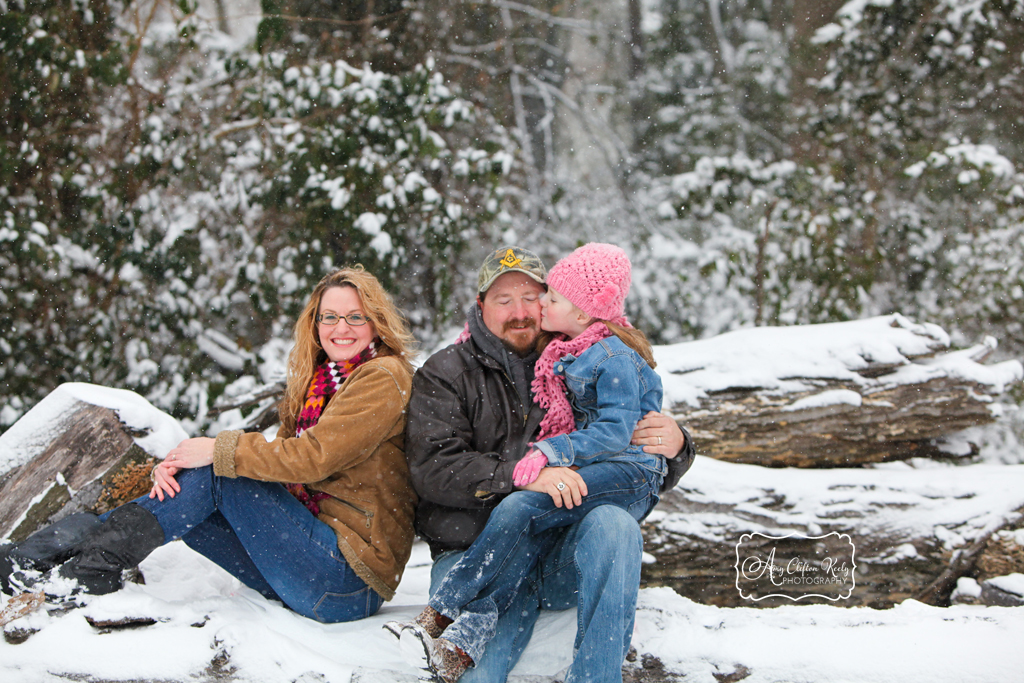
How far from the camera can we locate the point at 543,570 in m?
2.46

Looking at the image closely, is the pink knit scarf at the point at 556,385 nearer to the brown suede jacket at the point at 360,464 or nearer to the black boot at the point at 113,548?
the brown suede jacket at the point at 360,464

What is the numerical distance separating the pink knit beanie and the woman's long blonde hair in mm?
641

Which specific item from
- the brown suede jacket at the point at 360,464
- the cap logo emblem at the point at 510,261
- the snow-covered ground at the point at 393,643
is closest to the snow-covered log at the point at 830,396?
the snow-covered ground at the point at 393,643

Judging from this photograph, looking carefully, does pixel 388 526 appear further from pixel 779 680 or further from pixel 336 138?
pixel 336 138

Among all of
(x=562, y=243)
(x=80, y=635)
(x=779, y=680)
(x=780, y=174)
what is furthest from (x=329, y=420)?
(x=780, y=174)

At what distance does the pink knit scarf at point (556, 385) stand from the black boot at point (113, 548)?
138 centimetres

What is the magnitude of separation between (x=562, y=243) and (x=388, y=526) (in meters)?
4.90

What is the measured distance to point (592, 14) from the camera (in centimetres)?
795

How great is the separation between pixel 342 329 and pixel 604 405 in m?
1.03

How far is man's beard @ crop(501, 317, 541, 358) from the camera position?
8.69ft

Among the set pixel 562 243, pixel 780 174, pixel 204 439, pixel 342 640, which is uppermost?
pixel 780 174

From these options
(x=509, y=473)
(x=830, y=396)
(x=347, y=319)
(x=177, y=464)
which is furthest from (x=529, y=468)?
(x=830, y=396)

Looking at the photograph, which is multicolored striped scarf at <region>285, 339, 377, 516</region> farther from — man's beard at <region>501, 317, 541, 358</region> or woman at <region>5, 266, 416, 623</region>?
man's beard at <region>501, 317, 541, 358</region>

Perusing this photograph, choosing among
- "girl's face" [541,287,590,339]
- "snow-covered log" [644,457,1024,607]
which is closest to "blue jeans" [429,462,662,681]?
"girl's face" [541,287,590,339]
